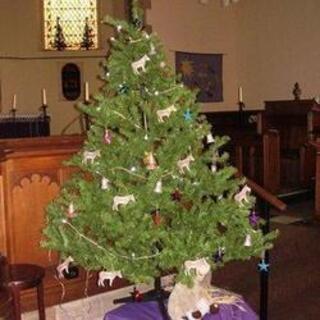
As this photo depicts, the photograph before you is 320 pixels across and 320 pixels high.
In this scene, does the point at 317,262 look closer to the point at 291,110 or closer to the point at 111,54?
the point at 111,54

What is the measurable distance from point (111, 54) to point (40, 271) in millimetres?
1087

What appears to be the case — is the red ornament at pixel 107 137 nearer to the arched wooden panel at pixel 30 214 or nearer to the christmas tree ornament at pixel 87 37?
the arched wooden panel at pixel 30 214

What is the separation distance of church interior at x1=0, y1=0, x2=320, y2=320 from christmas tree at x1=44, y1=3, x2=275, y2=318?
0.63 feet

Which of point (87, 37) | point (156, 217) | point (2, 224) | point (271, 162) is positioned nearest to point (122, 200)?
point (156, 217)

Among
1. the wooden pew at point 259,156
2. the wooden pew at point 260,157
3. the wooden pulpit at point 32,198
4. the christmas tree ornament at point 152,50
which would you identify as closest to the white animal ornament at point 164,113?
the christmas tree ornament at point 152,50

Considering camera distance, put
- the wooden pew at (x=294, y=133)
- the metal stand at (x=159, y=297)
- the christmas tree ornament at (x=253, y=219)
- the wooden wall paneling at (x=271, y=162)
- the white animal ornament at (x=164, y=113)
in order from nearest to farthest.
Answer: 1. the white animal ornament at (x=164, y=113)
2. the metal stand at (x=159, y=297)
3. the christmas tree ornament at (x=253, y=219)
4. the wooden wall paneling at (x=271, y=162)
5. the wooden pew at (x=294, y=133)

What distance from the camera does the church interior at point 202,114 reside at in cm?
331

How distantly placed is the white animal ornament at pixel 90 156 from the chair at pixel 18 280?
0.56 m

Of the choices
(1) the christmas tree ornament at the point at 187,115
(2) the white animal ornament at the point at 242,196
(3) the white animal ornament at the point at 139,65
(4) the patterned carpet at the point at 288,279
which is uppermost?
(3) the white animal ornament at the point at 139,65

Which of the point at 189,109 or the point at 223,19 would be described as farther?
the point at 223,19

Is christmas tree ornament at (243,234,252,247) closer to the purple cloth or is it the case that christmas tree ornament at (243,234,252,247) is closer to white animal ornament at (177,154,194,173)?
the purple cloth

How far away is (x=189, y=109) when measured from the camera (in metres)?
2.44

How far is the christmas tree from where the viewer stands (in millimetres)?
2271

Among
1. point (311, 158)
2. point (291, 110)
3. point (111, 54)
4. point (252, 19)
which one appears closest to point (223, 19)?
point (252, 19)
